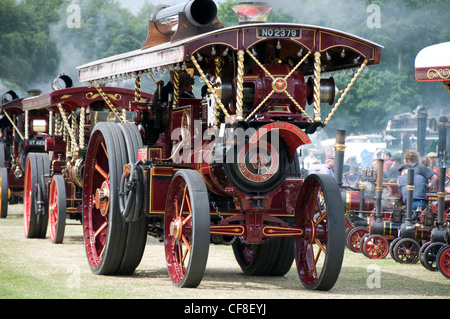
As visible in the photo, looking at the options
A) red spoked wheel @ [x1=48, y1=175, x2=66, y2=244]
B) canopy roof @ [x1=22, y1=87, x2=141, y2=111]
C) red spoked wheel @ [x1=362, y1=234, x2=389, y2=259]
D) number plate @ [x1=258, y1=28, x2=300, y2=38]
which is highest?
number plate @ [x1=258, y1=28, x2=300, y2=38]

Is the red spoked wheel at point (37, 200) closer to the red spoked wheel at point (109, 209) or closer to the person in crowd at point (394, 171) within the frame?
the red spoked wheel at point (109, 209)

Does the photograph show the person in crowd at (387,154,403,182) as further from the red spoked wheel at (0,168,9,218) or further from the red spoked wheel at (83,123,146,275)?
the red spoked wheel at (83,123,146,275)

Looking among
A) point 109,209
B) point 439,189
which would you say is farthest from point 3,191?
point 439,189

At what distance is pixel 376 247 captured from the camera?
428 inches

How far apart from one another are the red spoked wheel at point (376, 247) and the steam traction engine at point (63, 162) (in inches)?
135

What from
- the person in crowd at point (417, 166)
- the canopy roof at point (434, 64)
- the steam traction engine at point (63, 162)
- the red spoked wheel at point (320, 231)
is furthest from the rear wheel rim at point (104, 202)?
the person in crowd at point (417, 166)

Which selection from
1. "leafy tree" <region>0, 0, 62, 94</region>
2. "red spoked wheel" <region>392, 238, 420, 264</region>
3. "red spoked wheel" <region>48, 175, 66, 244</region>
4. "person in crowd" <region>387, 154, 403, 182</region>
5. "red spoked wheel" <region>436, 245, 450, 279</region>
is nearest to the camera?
"red spoked wheel" <region>436, 245, 450, 279</region>

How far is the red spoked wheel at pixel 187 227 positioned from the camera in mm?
6555

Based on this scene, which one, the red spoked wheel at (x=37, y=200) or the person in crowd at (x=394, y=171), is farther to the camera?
the person in crowd at (x=394, y=171)

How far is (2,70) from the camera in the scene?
125 ft

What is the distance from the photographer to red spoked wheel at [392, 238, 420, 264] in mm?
10195

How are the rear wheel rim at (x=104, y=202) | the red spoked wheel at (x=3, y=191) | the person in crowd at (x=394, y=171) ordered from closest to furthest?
the rear wheel rim at (x=104, y=202)
the red spoked wheel at (x=3, y=191)
the person in crowd at (x=394, y=171)

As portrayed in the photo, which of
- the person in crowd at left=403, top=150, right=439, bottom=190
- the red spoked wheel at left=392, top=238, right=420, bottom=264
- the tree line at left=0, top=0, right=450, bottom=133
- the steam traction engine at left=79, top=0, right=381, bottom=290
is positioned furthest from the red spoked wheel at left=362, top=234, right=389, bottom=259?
the tree line at left=0, top=0, right=450, bottom=133

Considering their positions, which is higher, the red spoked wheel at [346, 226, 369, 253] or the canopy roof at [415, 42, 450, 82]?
the canopy roof at [415, 42, 450, 82]
